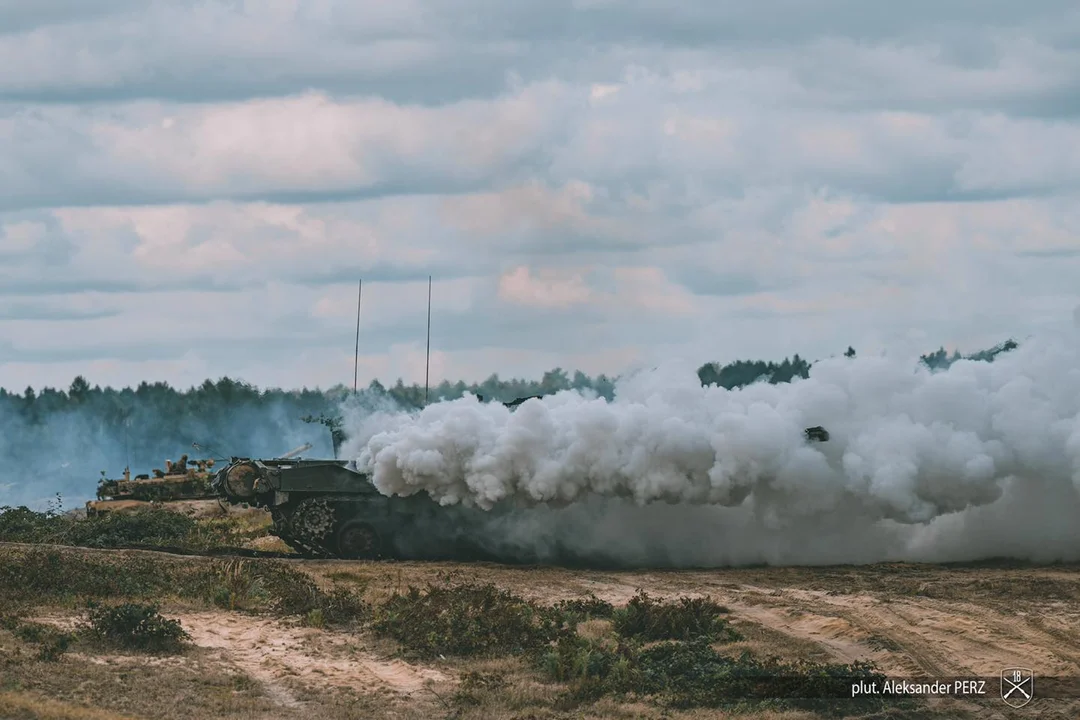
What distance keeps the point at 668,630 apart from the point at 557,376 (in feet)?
180

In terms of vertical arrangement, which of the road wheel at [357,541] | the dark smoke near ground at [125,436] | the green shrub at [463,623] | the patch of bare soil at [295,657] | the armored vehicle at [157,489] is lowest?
the patch of bare soil at [295,657]

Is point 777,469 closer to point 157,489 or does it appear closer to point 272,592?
point 272,592

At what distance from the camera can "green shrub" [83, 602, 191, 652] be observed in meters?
30.2

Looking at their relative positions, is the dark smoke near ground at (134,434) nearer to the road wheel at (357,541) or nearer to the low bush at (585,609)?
the road wheel at (357,541)

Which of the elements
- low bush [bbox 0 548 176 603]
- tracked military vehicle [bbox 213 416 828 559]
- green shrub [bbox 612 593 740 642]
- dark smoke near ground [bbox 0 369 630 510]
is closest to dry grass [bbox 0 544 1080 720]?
low bush [bbox 0 548 176 603]

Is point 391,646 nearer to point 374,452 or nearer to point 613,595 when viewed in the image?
point 613,595

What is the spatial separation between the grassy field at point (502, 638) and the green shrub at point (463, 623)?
5cm

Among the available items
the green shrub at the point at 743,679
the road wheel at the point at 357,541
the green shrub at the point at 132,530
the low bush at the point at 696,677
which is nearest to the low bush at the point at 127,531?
the green shrub at the point at 132,530

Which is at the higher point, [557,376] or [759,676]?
[557,376]

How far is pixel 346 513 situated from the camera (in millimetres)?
44719

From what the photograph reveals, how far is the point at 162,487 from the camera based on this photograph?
61.0 meters

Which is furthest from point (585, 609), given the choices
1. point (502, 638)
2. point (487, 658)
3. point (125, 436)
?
point (125, 436)

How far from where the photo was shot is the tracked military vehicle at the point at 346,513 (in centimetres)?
4438

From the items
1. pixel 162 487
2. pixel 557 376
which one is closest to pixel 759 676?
pixel 162 487
